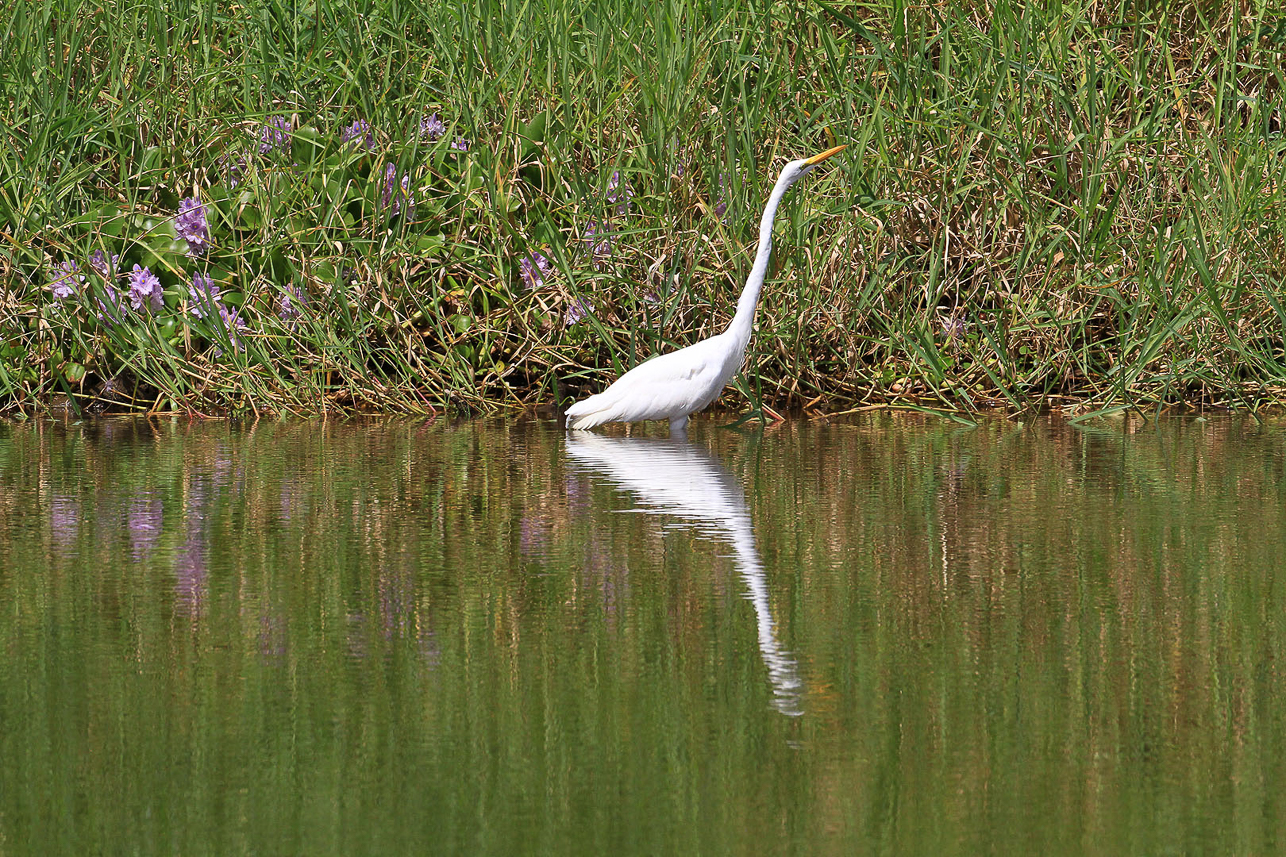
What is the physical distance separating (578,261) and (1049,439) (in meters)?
2.10

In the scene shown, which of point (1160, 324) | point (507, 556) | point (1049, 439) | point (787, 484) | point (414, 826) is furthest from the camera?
point (1160, 324)

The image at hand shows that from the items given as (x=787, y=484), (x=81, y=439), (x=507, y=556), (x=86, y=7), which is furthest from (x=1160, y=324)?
(x=86, y=7)

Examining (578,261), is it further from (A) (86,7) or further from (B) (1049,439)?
(A) (86,7)

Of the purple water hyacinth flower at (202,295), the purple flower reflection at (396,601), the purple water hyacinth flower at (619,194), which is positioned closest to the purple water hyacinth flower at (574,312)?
the purple water hyacinth flower at (619,194)

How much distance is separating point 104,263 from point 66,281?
0.21 meters

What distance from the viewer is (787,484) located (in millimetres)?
5535

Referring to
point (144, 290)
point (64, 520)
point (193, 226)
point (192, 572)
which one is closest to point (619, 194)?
point (193, 226)

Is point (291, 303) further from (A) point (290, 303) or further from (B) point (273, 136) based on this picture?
(B) point (273, 136)

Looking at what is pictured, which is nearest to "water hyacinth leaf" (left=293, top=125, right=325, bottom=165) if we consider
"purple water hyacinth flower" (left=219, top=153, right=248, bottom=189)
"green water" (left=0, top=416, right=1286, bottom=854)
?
"purple water hyacinth flower" (left=219, top=153, right=248, bottom=189)

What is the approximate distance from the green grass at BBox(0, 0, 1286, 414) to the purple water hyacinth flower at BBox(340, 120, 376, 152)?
56 millimetres

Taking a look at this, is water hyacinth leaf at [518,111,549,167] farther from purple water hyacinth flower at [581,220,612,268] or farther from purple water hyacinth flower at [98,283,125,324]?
purple water hyacinth flower at [98,283,125,324]

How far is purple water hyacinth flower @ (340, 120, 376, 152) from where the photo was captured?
766 cm

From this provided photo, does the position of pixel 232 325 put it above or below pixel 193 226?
below

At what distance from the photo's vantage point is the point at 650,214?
24.7 feet
